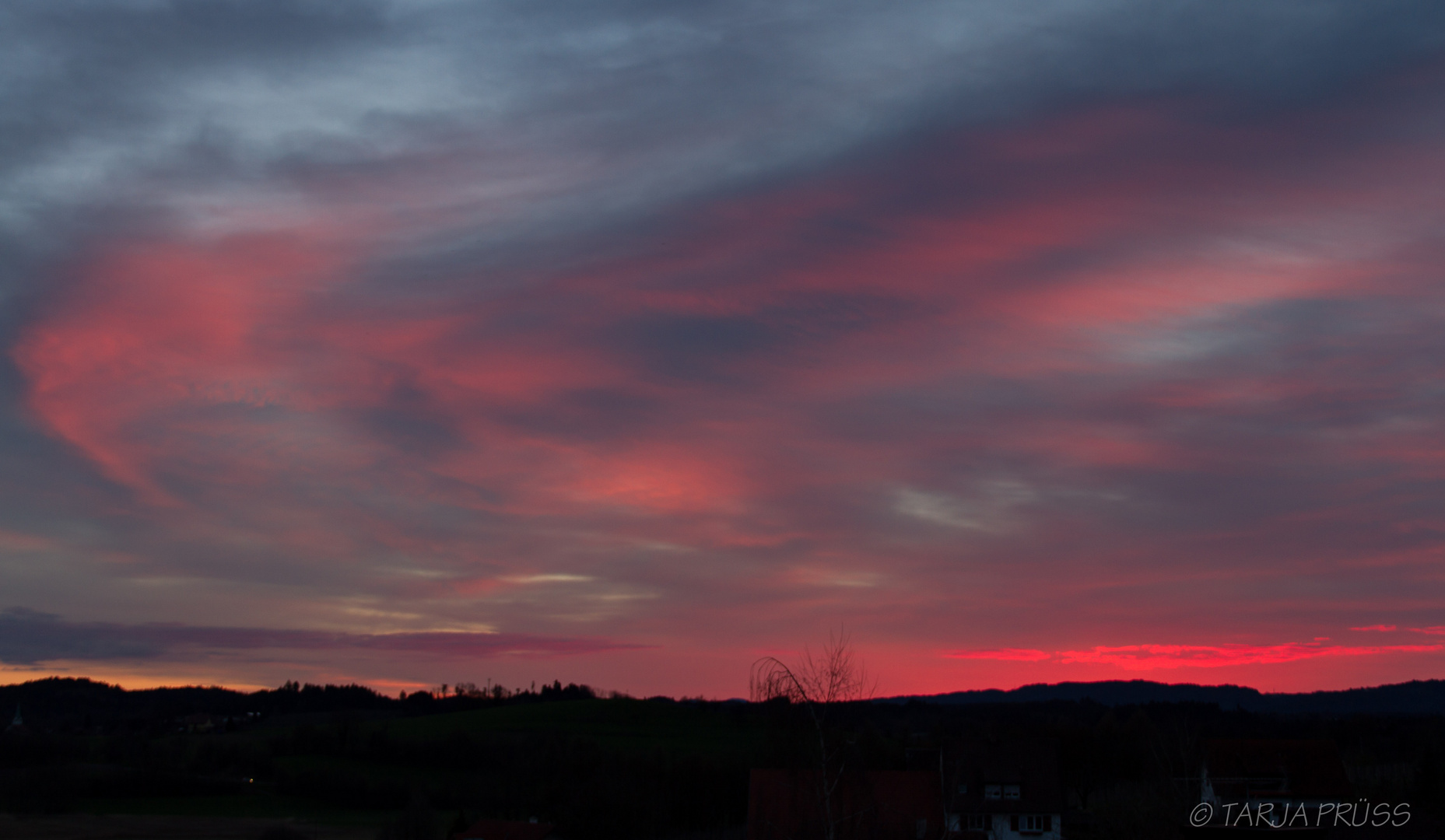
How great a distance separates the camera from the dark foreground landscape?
2340 inches

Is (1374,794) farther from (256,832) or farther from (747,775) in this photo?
(256,832)

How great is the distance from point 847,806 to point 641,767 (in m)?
65.5

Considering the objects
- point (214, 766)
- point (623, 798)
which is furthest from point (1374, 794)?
point (214, 766)

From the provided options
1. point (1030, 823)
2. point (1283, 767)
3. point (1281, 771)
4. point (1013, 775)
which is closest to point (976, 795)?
point (1013, 775)

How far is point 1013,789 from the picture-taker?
78.2 meters

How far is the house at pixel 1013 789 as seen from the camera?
7594cm

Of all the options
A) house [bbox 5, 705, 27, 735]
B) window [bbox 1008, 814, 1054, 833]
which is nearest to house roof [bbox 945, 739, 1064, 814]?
window [bbox 1008, 814, 1054, 833]

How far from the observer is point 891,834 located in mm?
41500

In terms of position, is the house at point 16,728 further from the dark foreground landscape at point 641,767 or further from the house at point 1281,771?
the house at point 1281,771

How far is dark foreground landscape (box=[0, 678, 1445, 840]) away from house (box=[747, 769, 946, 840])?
29 cm

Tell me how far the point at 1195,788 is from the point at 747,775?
141ft

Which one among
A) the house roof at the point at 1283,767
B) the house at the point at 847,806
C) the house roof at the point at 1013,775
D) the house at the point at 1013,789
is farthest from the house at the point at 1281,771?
the house at the point at 847,806

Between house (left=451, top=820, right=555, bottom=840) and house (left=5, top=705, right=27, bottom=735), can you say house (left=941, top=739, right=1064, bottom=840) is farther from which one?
house (left=5, top=705, right=27, bottom=735)

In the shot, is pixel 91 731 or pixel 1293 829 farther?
pixel 91 731
